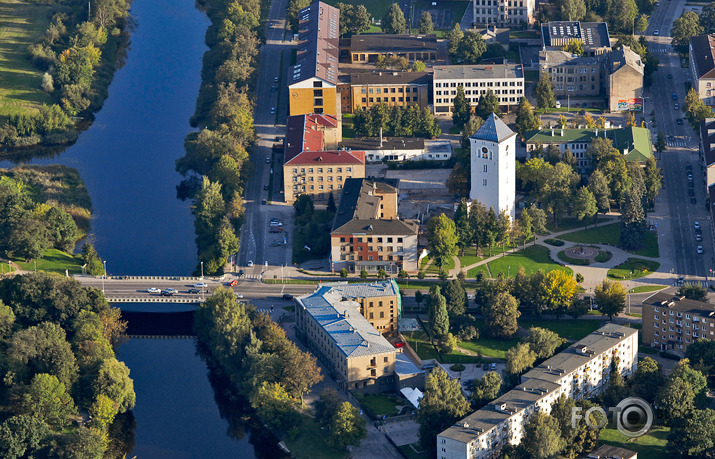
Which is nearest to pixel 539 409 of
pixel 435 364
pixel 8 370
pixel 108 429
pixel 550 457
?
pixel 550 457

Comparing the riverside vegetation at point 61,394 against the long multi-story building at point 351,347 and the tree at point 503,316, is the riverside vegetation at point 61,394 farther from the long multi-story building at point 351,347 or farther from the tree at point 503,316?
the tree at point 503,316

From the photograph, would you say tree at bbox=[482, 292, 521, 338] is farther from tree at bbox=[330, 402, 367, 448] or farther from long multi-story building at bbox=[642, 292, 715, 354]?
tree at bbox=[330, 402, 367, 448]

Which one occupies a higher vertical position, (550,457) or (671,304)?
(671,304)

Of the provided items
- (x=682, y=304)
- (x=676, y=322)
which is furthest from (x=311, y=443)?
(x=682, y=304)

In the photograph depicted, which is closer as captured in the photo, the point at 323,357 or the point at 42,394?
the point at 42,394

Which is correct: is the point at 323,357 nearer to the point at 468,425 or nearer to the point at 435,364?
the point at 435,364

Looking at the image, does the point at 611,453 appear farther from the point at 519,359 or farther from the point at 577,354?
the point at 577,354

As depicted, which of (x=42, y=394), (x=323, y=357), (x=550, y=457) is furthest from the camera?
(x=323, y=357)

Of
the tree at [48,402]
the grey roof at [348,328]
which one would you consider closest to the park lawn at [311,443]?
the grey roof at [348,328]
